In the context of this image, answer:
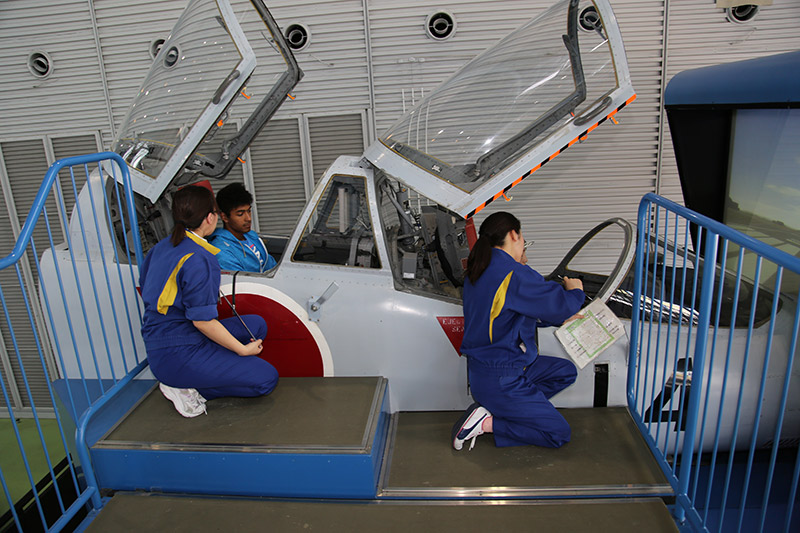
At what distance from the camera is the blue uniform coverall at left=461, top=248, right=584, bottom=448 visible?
2672mm

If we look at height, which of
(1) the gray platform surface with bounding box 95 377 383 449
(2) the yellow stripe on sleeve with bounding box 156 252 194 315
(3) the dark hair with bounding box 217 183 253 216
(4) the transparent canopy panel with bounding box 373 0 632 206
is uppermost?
(4) the transparent canopy panel with bounding box 373 0 632 206

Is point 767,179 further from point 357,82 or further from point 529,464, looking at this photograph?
point 357,82

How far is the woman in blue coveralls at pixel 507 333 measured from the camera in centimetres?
268

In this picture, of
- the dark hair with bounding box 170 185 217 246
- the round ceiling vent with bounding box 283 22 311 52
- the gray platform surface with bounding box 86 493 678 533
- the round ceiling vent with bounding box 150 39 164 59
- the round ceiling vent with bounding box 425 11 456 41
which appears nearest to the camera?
the gray platform surface with bounding box 86 493 678 533

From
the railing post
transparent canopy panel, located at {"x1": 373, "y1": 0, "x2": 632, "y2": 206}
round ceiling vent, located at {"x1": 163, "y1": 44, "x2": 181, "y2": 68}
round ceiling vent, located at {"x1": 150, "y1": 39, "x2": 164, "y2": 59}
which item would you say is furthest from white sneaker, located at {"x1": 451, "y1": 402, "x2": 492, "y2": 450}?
round ceiling vent, located at {"x1": 150, "y1": 39, "x2": 164, "y2": 59}

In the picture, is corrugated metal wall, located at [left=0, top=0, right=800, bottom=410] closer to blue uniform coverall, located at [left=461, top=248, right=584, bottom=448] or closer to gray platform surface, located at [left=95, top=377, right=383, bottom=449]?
blue uniform coverall, located at [left=461, top=248, right=584, bottom=448]

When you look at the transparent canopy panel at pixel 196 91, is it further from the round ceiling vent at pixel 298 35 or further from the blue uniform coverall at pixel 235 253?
the round ceiling vent at pixel 298 35

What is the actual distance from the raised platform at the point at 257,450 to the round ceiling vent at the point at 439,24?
405cm

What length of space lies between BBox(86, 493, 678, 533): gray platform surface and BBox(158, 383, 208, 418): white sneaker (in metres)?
0.50

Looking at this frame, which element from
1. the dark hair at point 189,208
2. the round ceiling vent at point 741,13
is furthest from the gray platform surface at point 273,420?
the round ceiling vent at point 741,13

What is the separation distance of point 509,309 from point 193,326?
1.68m

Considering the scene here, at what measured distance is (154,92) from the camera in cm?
352

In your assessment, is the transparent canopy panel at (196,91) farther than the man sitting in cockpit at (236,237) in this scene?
No

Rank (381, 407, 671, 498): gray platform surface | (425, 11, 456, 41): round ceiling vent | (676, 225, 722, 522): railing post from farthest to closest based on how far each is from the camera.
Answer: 1. (425, 11, 456, 41): round ceiling vent
2. (381, 407, 671, 498): gray platform surface
3. (676, 225, 722, 522): railing post
